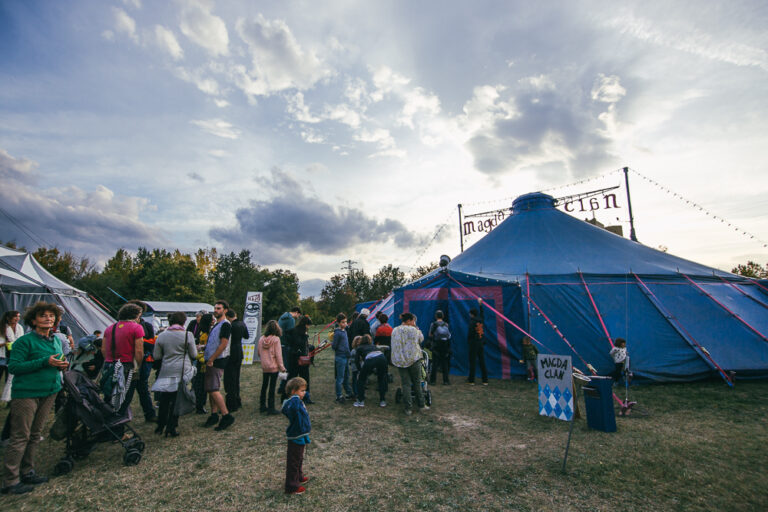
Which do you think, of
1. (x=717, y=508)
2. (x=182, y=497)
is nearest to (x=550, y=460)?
(x=717, y=508)

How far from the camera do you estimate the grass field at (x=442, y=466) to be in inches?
128

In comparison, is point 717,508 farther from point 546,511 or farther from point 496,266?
point 496,266

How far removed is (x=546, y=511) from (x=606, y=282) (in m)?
7.68

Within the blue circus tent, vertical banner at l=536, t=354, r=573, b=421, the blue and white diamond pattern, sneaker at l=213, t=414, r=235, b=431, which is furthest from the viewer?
the blue circus tent

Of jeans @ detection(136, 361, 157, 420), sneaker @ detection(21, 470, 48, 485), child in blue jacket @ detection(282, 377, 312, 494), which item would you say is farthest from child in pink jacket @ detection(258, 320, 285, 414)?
sneaker @ detection(21, 470, 48, 485)

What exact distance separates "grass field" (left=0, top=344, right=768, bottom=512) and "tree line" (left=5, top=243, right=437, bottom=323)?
1108 inches

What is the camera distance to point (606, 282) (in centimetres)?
918

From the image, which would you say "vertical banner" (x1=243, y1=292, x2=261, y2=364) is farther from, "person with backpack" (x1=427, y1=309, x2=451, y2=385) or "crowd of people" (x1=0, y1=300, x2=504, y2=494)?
"person with backpack" (x1=427, y1=309, x2=451, y2=385)

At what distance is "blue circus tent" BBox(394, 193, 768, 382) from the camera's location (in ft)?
Answer: 26.7

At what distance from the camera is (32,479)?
355 cm

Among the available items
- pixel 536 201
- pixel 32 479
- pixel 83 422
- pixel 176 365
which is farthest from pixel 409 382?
pixel 536 201

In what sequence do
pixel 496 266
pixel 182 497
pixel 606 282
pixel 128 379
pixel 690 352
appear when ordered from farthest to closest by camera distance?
pixel 496 266 < pixel 606 282 < pixel 690 352 < pixel 128 379 < pixel 182 497

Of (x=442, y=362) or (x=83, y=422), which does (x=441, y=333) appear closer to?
(x=442, y=362)

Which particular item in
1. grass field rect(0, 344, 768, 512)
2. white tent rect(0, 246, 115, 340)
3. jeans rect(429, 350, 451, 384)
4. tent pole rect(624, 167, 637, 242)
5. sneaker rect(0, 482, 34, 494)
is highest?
tent pole rect(624, 167, 637, 242)
